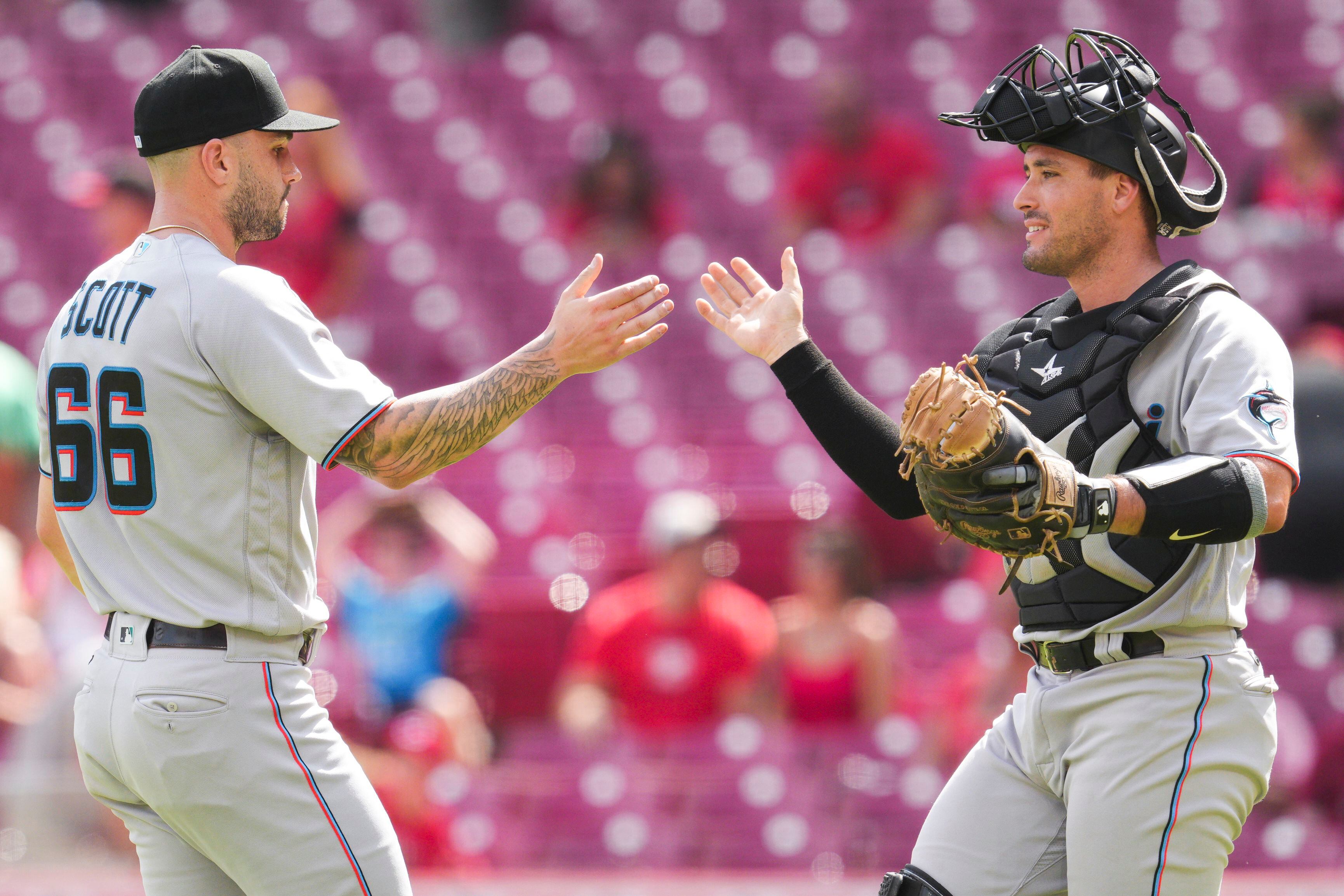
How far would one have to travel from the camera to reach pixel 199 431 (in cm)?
227

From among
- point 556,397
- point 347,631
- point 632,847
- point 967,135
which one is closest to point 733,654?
point 632,847

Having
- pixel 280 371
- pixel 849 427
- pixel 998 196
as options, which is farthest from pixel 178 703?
pixel 998 196

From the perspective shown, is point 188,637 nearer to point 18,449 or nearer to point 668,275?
point 18,449

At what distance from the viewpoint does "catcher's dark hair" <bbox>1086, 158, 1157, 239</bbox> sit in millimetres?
2514

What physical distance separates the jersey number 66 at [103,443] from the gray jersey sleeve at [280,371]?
14 cm

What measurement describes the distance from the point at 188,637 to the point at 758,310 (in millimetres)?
1221

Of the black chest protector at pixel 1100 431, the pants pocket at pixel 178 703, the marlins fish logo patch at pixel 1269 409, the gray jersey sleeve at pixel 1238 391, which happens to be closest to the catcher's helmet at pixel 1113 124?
the black chest protector at pixel 1100 431

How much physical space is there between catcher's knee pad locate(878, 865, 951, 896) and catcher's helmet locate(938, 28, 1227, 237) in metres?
1.21

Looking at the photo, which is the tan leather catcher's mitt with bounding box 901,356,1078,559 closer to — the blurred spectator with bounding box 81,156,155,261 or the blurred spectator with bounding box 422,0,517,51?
the blurred spectator with bounding box 81,156,155,261

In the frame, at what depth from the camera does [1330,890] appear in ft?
14.3

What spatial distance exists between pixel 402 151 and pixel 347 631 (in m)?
4.31

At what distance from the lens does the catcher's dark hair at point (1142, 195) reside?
8.25 ft

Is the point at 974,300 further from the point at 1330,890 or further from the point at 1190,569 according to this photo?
the point at 1190,569

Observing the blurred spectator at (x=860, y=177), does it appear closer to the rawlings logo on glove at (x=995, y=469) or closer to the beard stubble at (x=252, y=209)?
the beard stubble at (x=252, y=209)
